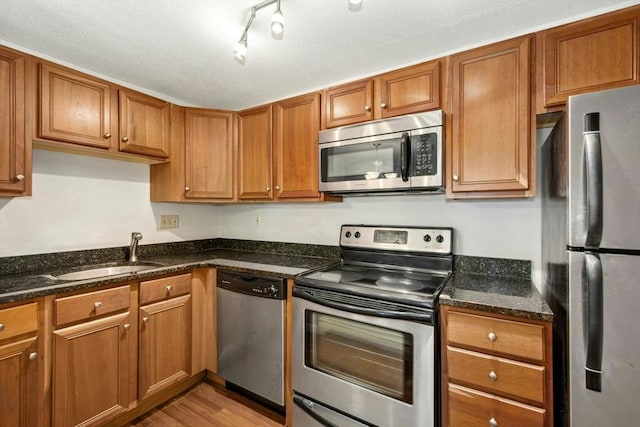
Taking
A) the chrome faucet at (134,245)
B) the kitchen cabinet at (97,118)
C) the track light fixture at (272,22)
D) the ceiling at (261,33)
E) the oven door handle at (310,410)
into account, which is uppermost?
the ceiling at (261,33)

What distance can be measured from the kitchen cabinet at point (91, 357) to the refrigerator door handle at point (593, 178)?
2.25 metres

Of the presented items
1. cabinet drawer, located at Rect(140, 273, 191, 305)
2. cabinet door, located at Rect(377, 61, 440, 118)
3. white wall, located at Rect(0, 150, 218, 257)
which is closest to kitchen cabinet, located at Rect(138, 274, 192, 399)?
cabinet drawer, located at Rect(140, 273, 191, 305)

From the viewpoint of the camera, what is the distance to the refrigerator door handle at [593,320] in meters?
1.03

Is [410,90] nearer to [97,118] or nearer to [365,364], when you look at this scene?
[365,364]

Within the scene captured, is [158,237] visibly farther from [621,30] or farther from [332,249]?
[621,30]

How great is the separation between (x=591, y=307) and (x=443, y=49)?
59.2 inches

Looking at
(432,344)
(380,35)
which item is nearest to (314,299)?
(432,344)

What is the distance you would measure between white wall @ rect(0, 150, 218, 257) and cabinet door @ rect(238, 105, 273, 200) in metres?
0.73

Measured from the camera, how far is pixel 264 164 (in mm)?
2398

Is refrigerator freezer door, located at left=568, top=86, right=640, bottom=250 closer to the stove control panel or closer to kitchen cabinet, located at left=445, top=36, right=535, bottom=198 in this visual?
kitchen cabinet, located at left=445, top=36, right=535, bottom=198

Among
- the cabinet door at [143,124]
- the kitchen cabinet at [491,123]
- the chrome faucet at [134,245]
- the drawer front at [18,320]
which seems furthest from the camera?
the chrome faucet at [134,245]

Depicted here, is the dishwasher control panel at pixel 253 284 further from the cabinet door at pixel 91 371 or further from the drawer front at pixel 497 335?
the drawer front at pixel 497 335

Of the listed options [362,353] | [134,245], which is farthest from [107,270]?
[362,353]

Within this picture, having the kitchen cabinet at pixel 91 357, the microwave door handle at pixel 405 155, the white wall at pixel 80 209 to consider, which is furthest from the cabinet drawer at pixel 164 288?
the microwave door handle at pixel 405 155
